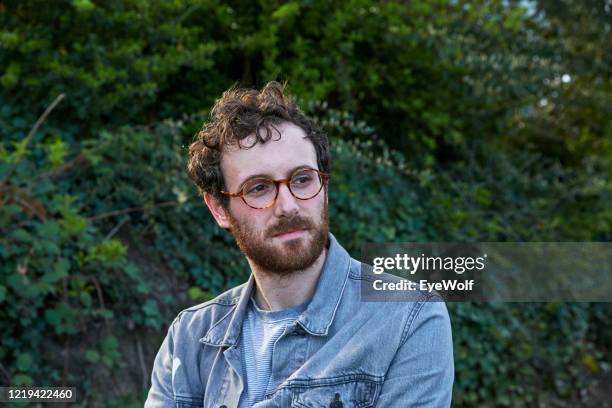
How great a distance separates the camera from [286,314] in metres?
2.47

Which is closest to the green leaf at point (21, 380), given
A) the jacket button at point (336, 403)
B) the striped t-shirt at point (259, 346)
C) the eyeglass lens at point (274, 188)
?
the striped t-shirt at point (259, 346)

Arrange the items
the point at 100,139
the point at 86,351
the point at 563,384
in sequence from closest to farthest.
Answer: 1. the point at 86,351
2. the point at 100,139
3. the point at 563,384

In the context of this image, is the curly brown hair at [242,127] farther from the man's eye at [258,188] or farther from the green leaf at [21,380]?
→ the green leaf at [21,380]

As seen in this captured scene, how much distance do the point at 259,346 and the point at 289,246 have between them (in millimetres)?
351

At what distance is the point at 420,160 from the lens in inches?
250

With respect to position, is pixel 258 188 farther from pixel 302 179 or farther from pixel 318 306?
pixel 318 306

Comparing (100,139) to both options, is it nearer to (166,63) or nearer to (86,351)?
(166,63)

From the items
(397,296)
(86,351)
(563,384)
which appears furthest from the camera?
(563,384)

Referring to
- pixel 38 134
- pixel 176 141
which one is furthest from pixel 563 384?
pixel 38 134

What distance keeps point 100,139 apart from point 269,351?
2926 millimetres

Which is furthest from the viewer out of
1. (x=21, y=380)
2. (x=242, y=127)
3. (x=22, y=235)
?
(x=22, y=235)

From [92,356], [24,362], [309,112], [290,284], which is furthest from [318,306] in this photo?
[309,112]
